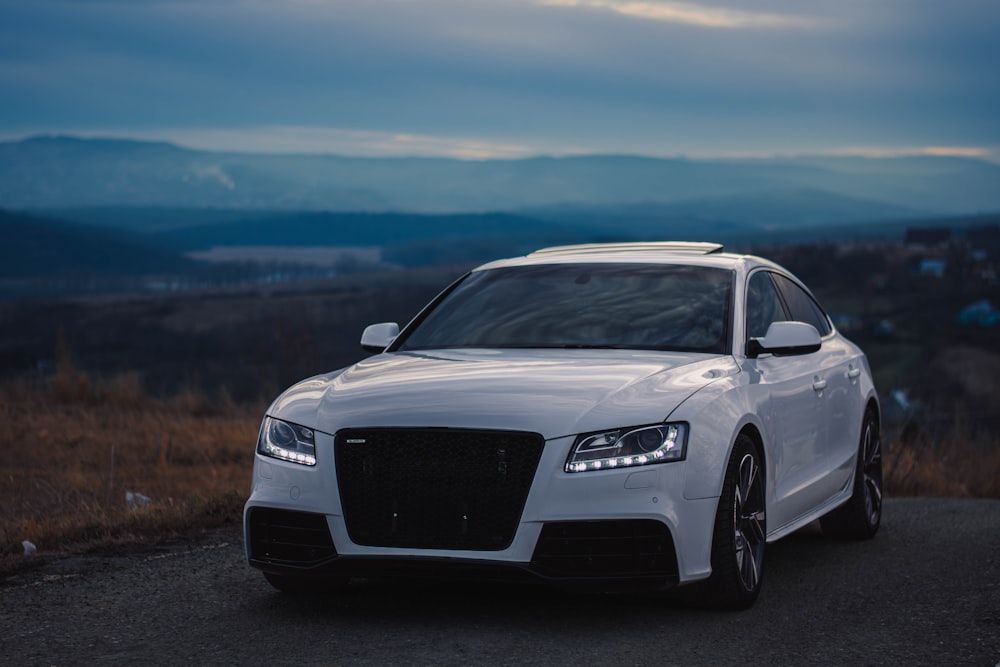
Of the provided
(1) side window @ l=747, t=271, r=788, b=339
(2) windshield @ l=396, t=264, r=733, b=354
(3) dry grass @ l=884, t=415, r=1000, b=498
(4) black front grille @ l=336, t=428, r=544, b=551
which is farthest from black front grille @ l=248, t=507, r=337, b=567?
(3) dry grass @ l=884, t=415, r=1000, b=498

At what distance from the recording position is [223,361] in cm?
7719

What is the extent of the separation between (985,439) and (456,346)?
9310mm

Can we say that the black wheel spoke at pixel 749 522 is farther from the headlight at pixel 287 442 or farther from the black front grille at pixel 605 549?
the headlight at pixel 287 442

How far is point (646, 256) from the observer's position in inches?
263

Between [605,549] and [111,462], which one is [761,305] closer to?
[605,549]

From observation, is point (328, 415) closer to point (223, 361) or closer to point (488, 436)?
point (488, 436)

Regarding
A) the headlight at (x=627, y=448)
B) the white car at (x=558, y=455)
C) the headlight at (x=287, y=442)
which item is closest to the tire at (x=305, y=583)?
the white car at (x=558, y=455)

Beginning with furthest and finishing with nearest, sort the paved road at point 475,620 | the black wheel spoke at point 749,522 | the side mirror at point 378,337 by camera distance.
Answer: the side mirror at point 378,337
the black wheel spoke at point 749,522
the paved road at point 475,620

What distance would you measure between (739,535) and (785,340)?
1026 mm

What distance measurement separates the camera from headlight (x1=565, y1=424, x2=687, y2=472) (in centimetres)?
472

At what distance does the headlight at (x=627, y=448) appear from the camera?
15.5 feet

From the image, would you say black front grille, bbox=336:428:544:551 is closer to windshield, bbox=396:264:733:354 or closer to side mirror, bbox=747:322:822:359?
windshield, bbox=396:264:733:354

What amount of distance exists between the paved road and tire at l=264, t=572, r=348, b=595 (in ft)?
0.18

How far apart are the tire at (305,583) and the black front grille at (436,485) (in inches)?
24.1
